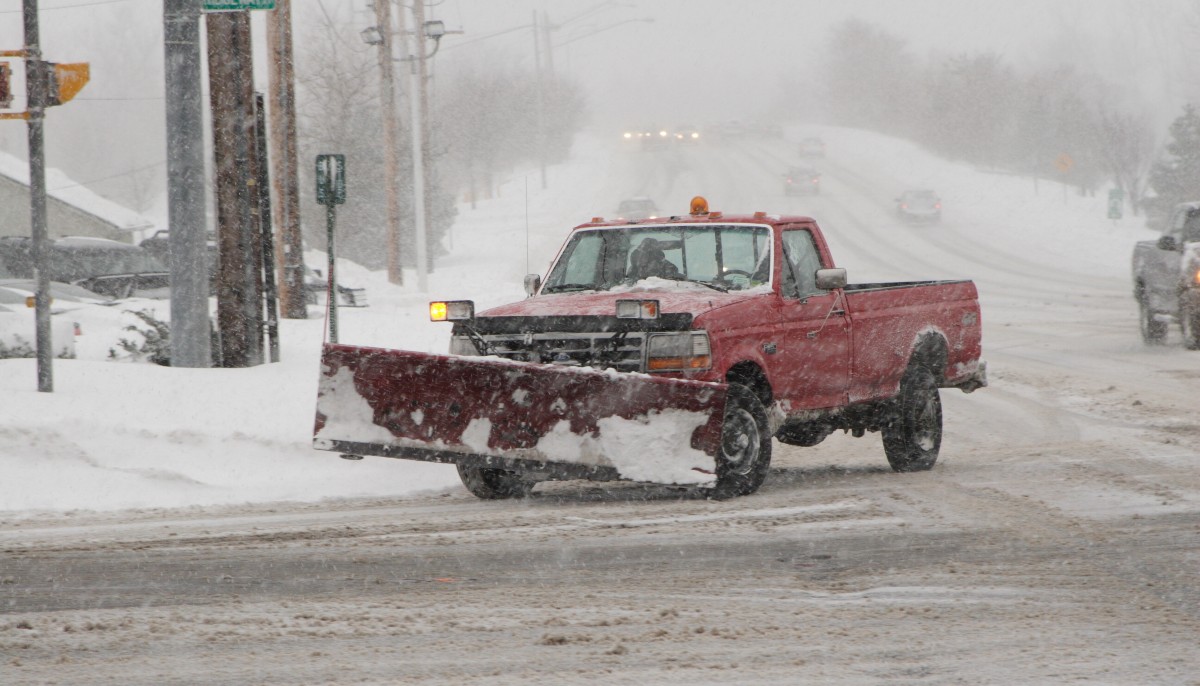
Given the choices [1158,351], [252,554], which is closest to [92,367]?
[252,554]

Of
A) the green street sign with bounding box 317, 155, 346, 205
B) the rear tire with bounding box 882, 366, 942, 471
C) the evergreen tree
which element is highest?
the evergreen tree

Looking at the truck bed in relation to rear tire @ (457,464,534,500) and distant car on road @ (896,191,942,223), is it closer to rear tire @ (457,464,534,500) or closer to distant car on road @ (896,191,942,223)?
rear tire @ (457,464,534,500)

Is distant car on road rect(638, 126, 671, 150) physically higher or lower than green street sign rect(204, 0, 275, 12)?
higher

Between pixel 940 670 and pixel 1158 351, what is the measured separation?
593 inches

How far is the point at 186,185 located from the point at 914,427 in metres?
6.15

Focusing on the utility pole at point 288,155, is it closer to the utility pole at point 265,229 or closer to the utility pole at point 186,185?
the utility pole at point 265,229

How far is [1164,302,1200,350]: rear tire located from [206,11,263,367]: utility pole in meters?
11.2

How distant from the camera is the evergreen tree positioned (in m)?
53.0

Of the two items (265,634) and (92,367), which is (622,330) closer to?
(265,634)

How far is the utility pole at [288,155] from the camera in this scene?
720 inches

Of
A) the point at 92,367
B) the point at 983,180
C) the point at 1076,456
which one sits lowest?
the point at 1076,456

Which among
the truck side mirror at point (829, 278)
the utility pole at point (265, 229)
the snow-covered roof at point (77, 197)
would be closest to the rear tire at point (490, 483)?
the truck side mirror at point (829, 278)

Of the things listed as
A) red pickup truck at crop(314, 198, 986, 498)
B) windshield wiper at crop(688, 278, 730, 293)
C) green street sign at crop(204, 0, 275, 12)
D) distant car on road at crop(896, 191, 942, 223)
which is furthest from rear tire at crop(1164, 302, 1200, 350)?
distant car on road at crop(896, 191, 942, 223)

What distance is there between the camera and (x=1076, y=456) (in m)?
10.2
